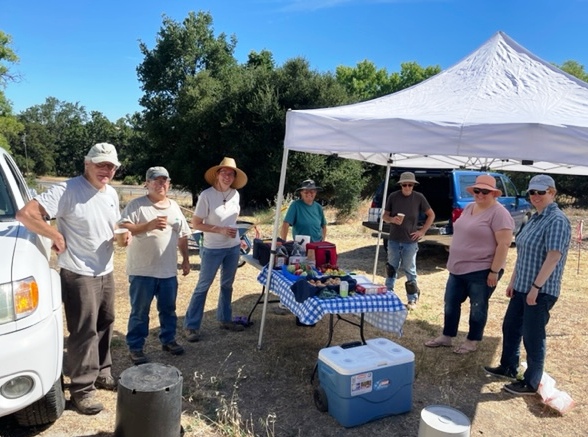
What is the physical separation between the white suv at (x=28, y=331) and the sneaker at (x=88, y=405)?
0.20 metres

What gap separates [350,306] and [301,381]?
2.66ft

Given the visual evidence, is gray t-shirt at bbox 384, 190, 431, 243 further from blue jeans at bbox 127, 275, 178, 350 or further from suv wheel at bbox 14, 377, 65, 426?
suv wheel at bbox 14, 377, 65, 426

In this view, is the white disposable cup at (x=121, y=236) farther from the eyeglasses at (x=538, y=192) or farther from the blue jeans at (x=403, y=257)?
the blue jeans at (x=403, y=257)

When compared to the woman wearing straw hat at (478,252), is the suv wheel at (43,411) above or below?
below

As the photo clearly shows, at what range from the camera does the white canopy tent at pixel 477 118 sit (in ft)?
9.83

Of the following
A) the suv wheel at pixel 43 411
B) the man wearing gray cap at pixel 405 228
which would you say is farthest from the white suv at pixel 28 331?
the man wearing gray cap at pixel 405 228

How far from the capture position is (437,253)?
9648 millimetres

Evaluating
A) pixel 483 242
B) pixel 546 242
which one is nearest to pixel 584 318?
pixel 483 242

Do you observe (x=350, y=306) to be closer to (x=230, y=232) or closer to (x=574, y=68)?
(x=230, y=232)

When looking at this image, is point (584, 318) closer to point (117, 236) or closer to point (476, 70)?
point (476, 70)

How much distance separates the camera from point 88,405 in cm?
299

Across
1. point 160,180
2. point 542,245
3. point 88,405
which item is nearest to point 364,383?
point 542,245

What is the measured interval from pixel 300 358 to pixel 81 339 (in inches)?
76.6

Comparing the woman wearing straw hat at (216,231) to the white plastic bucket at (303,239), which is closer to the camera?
the woman wearing straw hat at (216,231)
